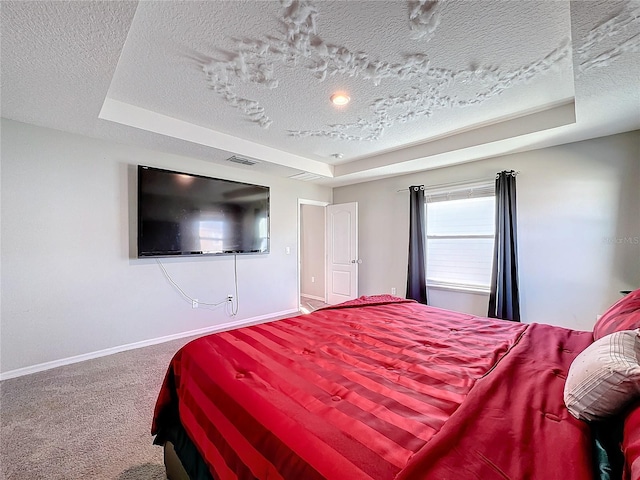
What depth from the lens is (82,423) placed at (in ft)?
6.41

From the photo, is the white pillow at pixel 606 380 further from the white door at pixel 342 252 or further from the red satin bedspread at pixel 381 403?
the white door at pixel 342 252

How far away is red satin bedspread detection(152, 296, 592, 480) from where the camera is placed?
0.77m

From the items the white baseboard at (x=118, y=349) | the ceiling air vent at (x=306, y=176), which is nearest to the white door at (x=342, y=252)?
the ceiling air vent at (x=306, y=176)

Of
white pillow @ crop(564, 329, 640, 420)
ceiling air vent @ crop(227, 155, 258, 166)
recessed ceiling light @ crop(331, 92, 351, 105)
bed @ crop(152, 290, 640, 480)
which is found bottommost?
bed @ crop(152, 290, 640, 480)

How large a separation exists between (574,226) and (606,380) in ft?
9.90

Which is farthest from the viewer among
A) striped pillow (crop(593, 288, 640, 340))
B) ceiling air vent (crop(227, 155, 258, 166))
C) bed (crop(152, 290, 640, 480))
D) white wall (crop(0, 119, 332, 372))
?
ceiling air vent (crop(227, 155, 258, 166))

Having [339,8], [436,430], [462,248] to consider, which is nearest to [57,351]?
[436,430]

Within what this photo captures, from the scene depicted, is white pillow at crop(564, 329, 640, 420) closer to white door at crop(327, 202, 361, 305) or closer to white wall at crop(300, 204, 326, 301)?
white door at crop(327, 202, 361, 305)

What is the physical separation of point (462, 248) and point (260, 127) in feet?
10.5

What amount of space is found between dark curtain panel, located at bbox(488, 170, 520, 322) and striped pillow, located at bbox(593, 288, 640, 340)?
202 centimetres

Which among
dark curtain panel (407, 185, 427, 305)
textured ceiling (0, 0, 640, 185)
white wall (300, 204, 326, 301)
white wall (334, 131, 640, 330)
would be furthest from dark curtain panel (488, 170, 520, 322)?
white wall (300, 204, 326, 301)

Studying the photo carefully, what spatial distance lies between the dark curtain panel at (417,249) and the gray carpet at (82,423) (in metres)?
3.45

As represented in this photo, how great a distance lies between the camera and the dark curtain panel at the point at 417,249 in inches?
170

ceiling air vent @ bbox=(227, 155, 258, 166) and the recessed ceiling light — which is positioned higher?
the recessed ceiling light
